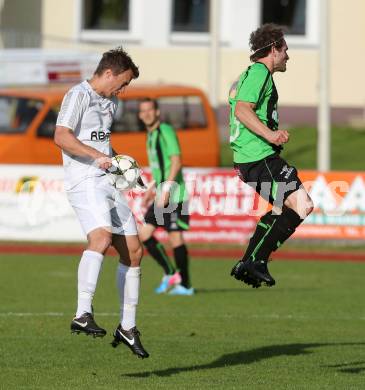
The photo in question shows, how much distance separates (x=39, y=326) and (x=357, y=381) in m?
3.81

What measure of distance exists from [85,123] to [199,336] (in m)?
3.02

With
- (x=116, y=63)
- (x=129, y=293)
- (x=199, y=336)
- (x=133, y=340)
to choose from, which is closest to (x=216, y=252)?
(x=199, y=336)

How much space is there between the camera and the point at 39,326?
496 inches

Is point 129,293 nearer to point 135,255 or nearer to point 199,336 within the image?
point 135,255

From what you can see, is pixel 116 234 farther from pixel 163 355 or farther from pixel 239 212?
pixel 239 212

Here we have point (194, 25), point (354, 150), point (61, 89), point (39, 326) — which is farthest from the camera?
point (194, 25)

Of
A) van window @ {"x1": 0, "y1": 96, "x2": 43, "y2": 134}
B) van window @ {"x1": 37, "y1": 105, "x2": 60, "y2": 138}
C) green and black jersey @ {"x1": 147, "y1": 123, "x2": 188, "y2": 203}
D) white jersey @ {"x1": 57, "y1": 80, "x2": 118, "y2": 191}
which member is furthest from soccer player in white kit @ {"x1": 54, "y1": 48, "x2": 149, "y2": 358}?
van window @ {"x1": 0, "y1": 96, "x2": 43, "y2": 134}

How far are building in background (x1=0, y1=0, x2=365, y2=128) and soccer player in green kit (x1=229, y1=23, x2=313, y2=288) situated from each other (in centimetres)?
2696

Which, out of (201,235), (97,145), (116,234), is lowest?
(201,235)

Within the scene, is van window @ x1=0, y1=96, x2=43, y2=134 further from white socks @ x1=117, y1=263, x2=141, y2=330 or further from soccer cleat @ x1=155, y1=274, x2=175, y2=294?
white socks @ x1=117, y1=263, x2=141, y2=330

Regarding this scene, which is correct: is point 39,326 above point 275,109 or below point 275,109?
below

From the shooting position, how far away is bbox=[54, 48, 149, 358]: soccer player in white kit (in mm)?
9648

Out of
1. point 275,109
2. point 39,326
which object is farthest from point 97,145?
point 39,326

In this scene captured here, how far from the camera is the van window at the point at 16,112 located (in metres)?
26.3
